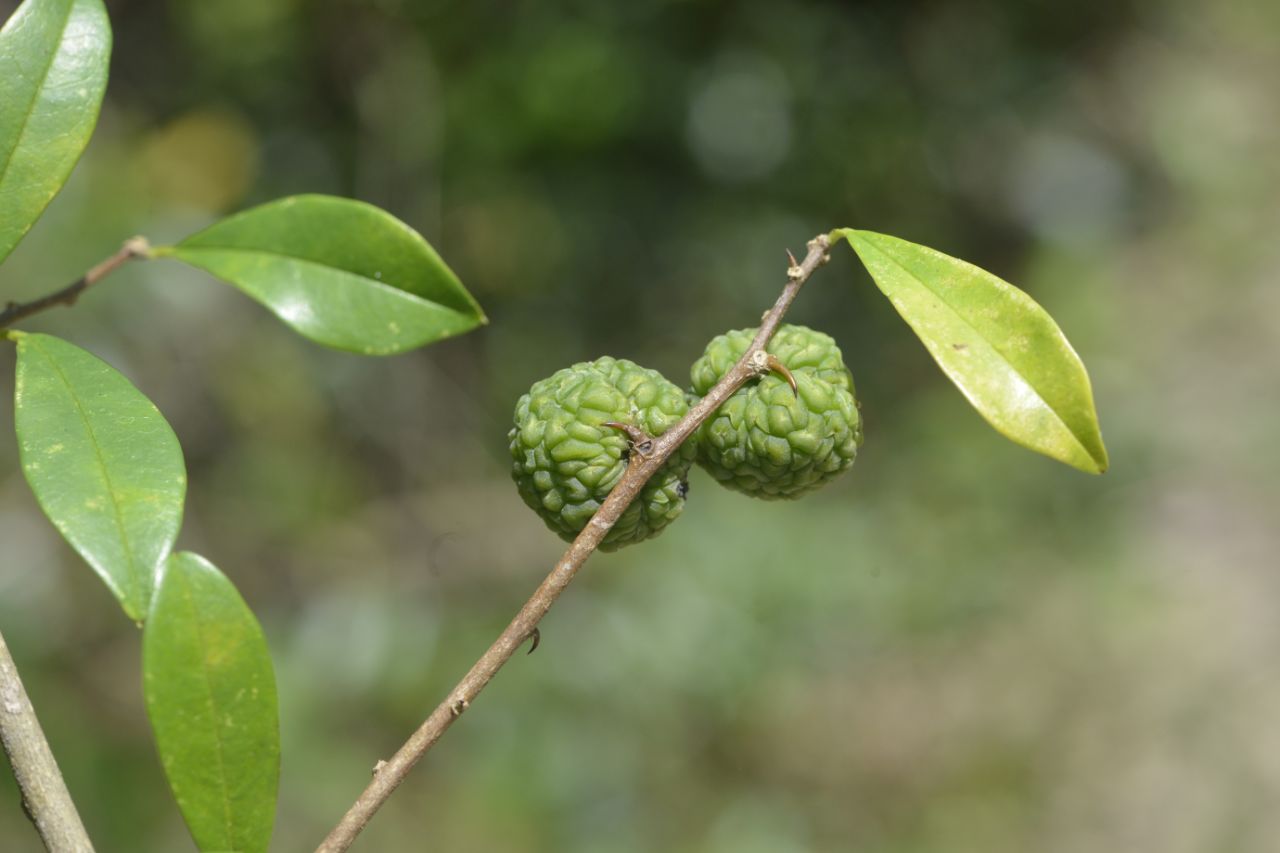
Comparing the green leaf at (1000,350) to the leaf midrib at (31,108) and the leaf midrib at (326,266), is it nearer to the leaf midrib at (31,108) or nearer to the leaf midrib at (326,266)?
Result: the leaf midrib at (326,266)

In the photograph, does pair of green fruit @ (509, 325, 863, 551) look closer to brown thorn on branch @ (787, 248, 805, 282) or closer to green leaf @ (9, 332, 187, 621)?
brown thorn on branch @ (787, 248, 805, 282)

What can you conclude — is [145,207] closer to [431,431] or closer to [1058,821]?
[431,431]

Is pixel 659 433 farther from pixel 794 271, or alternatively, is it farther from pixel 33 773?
pixel 33 773

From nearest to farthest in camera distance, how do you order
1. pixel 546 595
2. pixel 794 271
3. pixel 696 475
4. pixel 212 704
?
pixel 212 704 → pixel 546 595 → pixel 794 271 → pixel 696 475

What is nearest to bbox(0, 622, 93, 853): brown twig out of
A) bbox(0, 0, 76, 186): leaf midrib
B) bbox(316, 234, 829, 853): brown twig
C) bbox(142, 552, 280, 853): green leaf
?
bbox(142, 552, 280, 853): green leaf

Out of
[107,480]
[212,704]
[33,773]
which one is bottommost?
[33,773]

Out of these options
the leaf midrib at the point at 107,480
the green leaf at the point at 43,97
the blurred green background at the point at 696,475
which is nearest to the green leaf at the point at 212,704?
the leaf midrib at the point at 107,480

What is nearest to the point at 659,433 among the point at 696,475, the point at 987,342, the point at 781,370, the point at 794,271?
the point at 781,370
